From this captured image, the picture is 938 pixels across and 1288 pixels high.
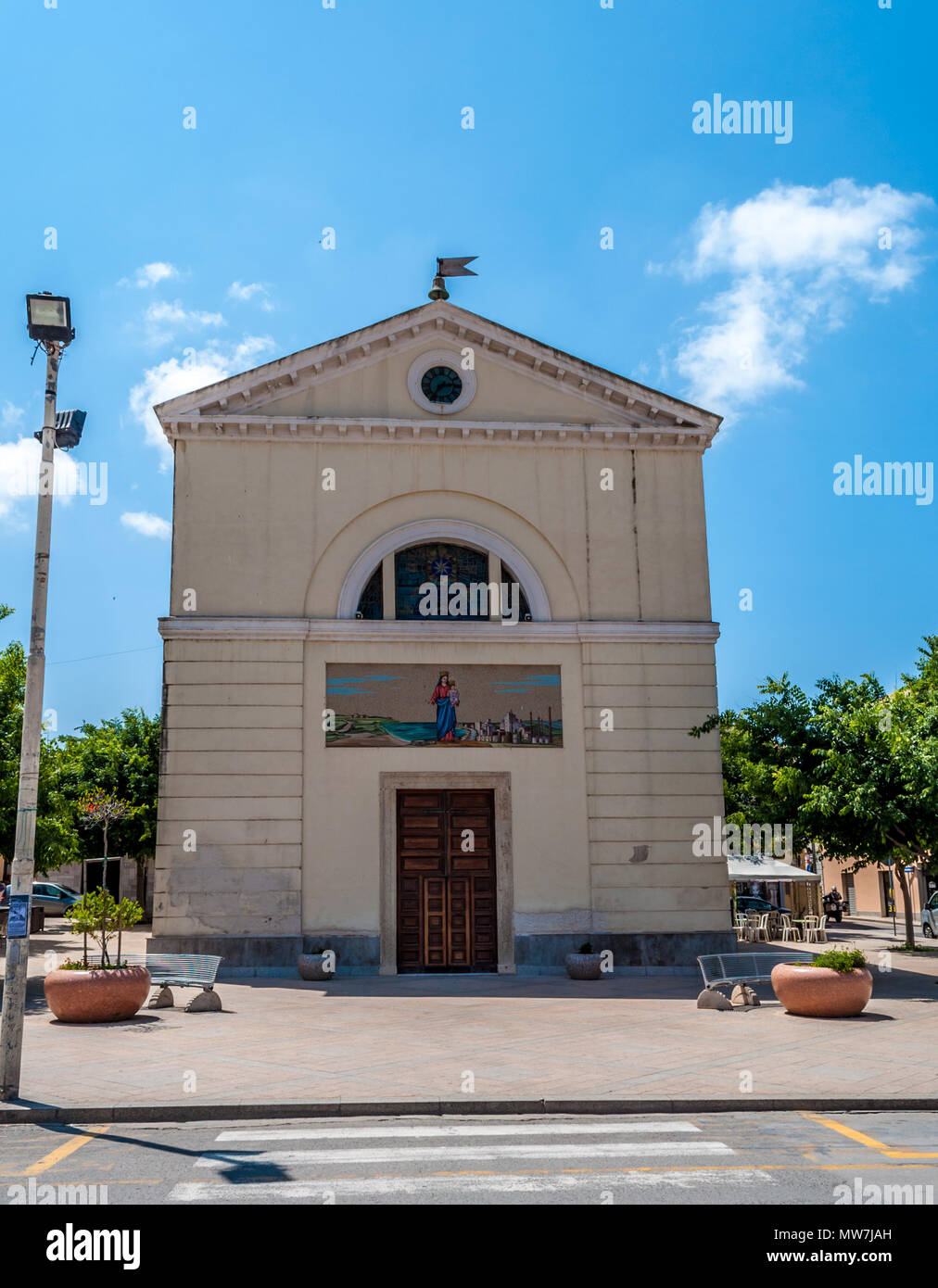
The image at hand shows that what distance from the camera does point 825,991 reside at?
15602 millimetres

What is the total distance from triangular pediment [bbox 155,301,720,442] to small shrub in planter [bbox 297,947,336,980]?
10924 millimetres

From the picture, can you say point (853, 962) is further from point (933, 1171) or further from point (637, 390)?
point (637, 390)

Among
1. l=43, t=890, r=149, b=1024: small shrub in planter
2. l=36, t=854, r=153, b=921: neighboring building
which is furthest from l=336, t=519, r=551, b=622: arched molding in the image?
l=36, t=854, r=153, b=921: neighboring building

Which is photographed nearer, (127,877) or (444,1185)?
(444,1185)

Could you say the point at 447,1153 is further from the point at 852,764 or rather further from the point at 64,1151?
the point at 852,764

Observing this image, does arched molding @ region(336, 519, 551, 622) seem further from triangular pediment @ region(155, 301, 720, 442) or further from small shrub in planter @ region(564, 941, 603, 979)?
small shrub in planter @ region(564, 941, 603, 979)

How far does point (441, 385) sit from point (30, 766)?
50.9 ft

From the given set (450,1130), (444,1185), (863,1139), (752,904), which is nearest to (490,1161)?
(444,1185)

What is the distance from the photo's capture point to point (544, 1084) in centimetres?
1067

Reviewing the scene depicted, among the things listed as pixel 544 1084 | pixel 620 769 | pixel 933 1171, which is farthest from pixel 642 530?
pixel 933 1171

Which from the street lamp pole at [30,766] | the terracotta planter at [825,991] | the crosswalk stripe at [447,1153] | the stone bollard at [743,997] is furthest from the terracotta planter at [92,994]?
the terracotta planter at [825,991]

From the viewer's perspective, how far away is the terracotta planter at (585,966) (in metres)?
20.6

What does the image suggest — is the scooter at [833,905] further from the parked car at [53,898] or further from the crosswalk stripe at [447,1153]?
the crosswalk stripe at [447,1153]

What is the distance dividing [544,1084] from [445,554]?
14584mm
